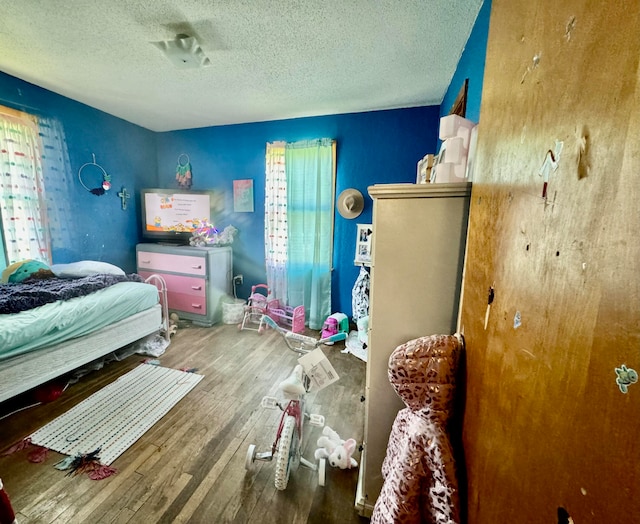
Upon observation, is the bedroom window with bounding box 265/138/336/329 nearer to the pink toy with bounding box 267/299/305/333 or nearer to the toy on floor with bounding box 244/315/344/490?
the pink toy with bounding box 267/299/305/333

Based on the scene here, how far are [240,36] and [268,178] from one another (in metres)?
1.66

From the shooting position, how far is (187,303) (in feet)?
10.6

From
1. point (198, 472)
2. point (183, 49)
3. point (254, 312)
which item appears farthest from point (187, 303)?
point (183, 49)

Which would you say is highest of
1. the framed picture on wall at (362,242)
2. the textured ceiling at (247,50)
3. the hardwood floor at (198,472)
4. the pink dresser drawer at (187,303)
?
the textured ceiling at (247,50)

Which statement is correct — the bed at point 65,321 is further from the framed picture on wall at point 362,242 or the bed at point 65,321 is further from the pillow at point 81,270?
the framed picture on wall at point 362,242

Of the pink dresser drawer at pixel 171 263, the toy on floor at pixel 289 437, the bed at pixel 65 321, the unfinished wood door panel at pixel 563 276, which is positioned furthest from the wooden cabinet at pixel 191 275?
the unfinished wood door panel at pixel 563 276

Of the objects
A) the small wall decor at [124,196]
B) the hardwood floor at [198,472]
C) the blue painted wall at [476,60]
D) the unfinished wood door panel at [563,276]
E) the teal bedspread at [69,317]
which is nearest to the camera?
the unfinished wood door panel at [563,276]

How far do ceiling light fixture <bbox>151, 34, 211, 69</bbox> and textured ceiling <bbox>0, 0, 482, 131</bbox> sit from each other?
0.06 metres

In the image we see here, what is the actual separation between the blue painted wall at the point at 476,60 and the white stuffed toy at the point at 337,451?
1.85 metres

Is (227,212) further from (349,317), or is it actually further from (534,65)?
(534,65)

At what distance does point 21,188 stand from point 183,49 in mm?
2179

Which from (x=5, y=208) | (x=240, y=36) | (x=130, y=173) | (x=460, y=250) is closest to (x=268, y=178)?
(x=240, y=36)

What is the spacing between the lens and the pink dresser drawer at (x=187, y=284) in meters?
3.14

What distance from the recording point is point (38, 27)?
1.66m
